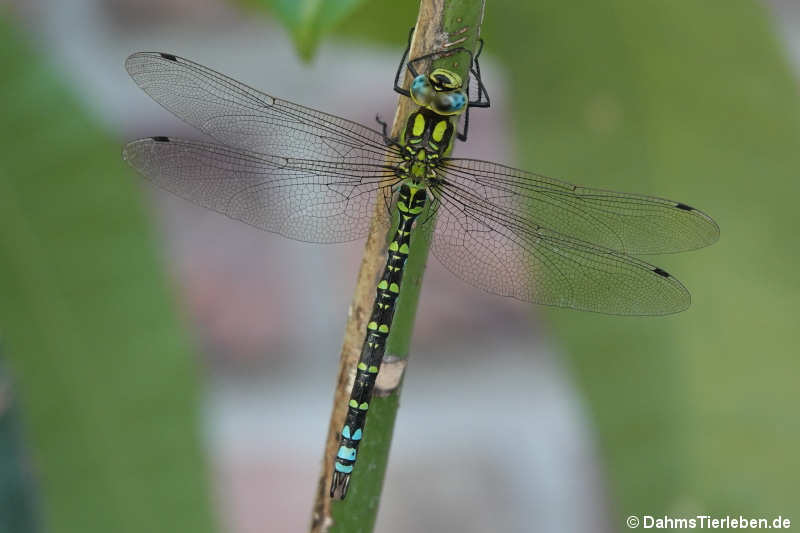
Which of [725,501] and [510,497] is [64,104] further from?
[510,497]

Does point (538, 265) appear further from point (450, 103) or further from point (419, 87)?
point (419, 87)

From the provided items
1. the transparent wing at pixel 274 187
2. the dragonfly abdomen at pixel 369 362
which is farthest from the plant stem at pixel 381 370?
the transparent wing at pixel 274 187

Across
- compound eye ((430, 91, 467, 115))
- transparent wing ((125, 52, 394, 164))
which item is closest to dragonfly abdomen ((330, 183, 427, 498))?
compound eye ((430, 91, 467, 115))

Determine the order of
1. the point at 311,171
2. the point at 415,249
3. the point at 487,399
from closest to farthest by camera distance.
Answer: the point at 415,249 → the point at 311,171 → the point at 487,399

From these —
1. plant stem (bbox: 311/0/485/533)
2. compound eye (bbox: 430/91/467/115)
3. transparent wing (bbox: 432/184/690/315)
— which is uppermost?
compound eye (bbox: 430/91/467/115)

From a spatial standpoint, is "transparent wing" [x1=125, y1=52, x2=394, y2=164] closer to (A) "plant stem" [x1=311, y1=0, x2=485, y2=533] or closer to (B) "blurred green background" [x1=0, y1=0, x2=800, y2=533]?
(B) "blurred green background" [x1=0, y1=0, x2=800, y2=533]

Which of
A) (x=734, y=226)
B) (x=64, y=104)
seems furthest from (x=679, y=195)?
(x=64, y=104)

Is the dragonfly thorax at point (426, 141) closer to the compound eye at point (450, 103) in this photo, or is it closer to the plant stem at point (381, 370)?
the compound eye at point (450, 103)
